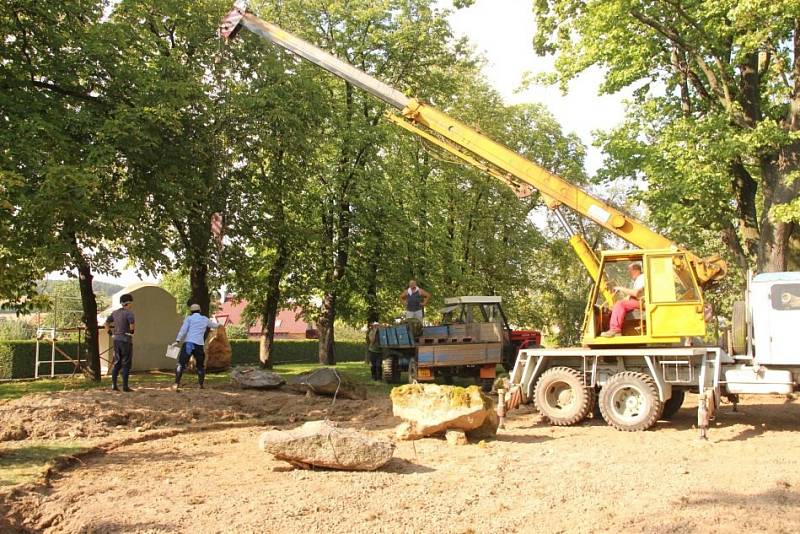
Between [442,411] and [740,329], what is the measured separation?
4951 millimetres

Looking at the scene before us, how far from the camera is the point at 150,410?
11.5 meters

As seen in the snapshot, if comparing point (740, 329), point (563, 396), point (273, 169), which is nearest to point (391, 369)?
point (563, 396)

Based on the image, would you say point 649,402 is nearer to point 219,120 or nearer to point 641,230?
point 641,230

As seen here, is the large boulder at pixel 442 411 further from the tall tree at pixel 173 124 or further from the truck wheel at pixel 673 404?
the tall tree at pixel 173 124

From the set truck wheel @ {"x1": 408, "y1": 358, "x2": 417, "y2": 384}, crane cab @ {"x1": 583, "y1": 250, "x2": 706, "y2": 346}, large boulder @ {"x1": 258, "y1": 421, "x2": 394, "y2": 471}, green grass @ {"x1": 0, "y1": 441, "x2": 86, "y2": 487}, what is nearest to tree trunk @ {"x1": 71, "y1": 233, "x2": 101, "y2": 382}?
truck wheel @ {"x1": 408, "y1": 358, "x2": 417, "y2": 384}

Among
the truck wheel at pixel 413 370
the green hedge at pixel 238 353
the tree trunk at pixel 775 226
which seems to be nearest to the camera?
the tree trunk at pixel 775 226

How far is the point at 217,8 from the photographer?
760 inches

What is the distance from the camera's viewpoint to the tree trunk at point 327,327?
25922mm

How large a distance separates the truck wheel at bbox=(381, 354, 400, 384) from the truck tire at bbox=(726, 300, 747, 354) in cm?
833

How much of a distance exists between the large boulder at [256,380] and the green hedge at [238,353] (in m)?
10.8

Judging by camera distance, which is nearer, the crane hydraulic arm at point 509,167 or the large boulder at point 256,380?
the crane hydraulic arm at point 509,167

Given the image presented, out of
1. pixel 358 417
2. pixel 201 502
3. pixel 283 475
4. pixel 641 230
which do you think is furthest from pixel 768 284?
pixel 201 502

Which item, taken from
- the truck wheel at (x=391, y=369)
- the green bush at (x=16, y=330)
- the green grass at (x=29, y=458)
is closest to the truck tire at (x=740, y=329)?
the truck wheel at (x=391, y=369)

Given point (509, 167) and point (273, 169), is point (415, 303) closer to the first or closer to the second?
point (509, 167)
